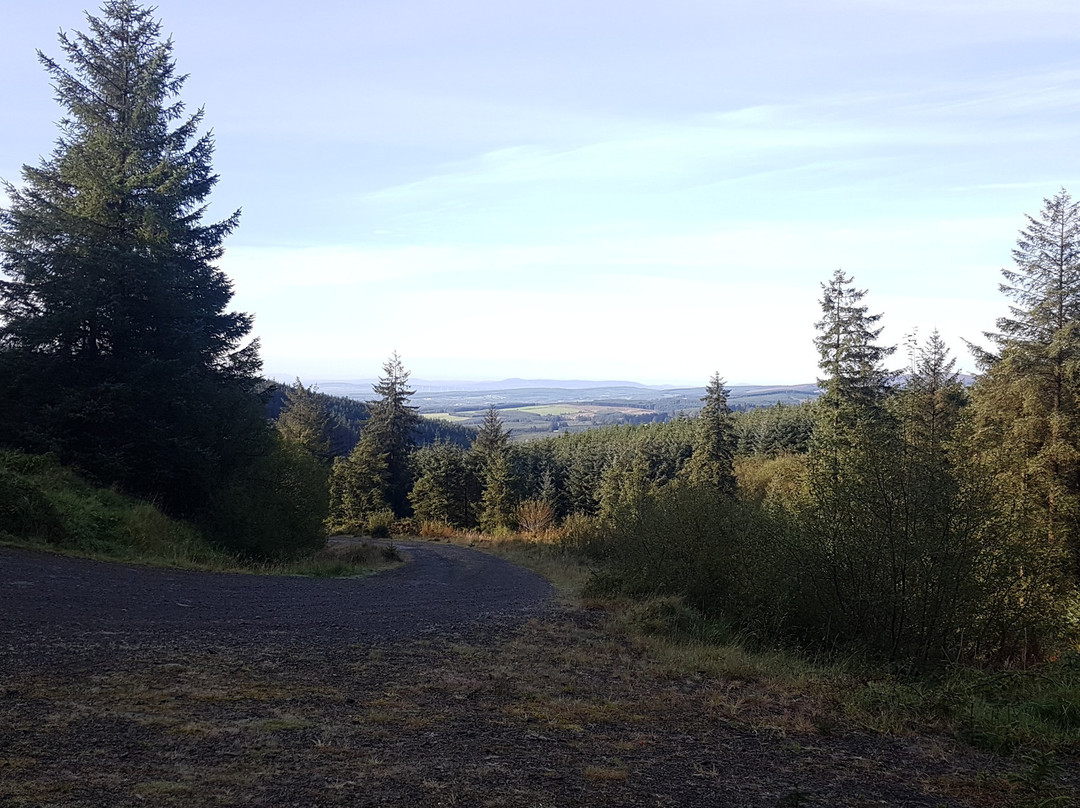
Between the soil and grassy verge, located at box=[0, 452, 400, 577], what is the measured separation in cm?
359

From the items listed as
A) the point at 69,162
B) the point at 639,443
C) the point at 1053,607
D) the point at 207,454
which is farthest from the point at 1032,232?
the point at 639,443

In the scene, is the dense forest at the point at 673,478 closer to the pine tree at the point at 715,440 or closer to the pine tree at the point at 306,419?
the pine tree at the point at 715,440

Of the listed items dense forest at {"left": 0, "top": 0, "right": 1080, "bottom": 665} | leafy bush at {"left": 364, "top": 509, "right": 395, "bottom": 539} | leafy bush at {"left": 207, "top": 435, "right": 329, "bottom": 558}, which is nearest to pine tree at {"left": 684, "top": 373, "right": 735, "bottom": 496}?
dense forest at {"left": 0, "top": 0, "right": 1080, "bottom": 665}

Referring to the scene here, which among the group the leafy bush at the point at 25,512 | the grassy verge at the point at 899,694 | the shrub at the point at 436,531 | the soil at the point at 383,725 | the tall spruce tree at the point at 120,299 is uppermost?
the tall spruce tree at the point at 120,299

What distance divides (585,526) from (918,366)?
A: 18.7 m

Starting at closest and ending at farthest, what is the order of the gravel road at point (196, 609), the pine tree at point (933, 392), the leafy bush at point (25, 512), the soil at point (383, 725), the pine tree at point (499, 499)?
the soil at point (383, 725), the gravel road at point (196, 609), the leafy bush at point (25, 512), the pine tree at point (933, 392), the pine tree at point (499, 499)

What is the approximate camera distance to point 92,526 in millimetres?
12703

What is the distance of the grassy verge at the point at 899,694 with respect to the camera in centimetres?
534

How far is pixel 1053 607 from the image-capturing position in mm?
9508

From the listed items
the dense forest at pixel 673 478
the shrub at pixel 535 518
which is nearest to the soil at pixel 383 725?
the dense forest at pixel 673 478

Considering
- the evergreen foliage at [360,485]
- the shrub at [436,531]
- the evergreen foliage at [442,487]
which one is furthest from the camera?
the evergreen foliage at [442,487]

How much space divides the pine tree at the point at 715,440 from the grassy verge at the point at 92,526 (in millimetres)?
29744

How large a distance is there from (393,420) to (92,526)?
149 ft

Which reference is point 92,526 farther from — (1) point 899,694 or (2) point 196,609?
(1) point 899,694
